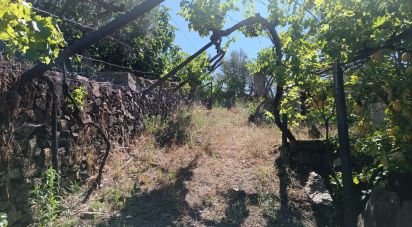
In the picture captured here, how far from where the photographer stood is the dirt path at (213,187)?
20.7ft

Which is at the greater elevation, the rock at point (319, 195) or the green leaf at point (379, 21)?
the green leaf at point (379, 21)

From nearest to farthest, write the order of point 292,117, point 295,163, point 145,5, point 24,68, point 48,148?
1. point 145,5
2. point 24,68
3. point 48,148
4. point 292,117
5. point 295,163

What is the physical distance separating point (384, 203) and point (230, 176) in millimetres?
3811

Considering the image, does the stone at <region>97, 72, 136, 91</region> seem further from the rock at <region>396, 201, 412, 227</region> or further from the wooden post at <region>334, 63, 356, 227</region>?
the rock at <region>396, 201, 412, 227</region>

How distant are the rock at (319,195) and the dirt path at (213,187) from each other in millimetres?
168

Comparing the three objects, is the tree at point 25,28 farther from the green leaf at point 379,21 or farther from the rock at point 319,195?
the rock at point 319,195

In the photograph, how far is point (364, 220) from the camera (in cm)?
473

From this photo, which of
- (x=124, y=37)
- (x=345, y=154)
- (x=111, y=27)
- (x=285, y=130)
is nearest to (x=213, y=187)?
(x=285, y=130)

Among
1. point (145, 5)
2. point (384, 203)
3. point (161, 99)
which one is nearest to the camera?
point (384, 203)

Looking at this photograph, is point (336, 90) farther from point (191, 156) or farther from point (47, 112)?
point (191, 156)

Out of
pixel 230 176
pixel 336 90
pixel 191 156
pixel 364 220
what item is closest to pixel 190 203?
pixel 230 176

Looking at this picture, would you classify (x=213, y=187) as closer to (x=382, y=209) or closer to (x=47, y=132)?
(x=47, y=132)


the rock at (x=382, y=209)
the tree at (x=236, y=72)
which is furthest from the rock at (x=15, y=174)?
the tree at (x=236, y=72)

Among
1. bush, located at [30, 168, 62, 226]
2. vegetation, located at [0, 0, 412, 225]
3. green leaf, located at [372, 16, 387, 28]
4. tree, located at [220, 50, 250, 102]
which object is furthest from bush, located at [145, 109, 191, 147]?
tree, located at [220, 50, 250, 102]
